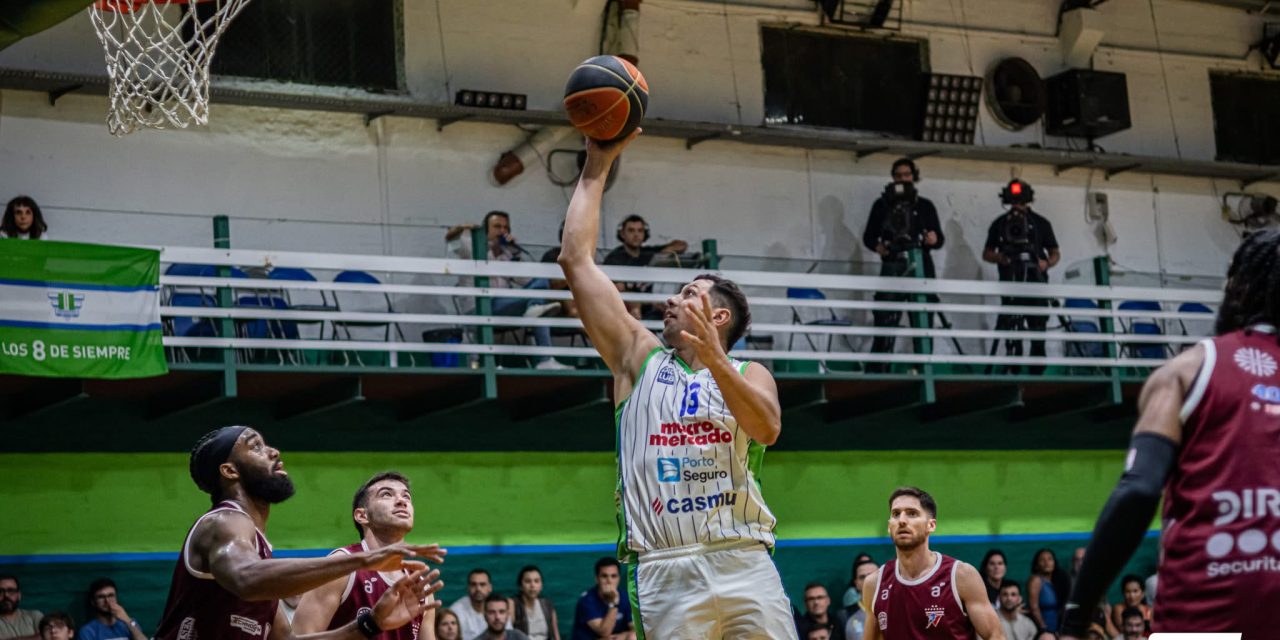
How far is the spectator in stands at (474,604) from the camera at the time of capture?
14633 millimetres

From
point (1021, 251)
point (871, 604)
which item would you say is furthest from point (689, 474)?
point (1021, 251)

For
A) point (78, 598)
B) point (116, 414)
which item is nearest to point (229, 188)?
point (116, 414)

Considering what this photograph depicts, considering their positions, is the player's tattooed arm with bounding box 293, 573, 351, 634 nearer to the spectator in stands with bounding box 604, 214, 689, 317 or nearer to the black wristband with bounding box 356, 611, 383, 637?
the black wristband with bounding box 356, 611, 383, 637

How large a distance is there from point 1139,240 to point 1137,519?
18.2 m

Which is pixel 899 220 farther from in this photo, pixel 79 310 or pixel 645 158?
pixel 79 310

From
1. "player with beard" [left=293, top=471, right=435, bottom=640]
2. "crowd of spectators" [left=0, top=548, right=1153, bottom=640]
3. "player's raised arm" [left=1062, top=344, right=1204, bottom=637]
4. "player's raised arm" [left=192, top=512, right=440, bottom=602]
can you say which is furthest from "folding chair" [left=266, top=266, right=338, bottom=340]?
"player's raised arm" [left=1062, top=344, right=1204, bottom=637]

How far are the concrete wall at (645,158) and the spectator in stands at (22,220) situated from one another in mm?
1076

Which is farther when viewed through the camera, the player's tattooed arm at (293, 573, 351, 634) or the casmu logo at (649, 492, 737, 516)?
the player's tattooed arm at (293, 573, 351, 634)

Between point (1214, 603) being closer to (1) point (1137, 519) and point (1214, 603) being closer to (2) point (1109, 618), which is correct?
(1) point (1137, 519)

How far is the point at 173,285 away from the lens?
1384cm

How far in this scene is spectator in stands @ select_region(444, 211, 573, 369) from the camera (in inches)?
615

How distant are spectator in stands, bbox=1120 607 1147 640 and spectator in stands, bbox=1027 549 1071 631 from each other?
64 cm

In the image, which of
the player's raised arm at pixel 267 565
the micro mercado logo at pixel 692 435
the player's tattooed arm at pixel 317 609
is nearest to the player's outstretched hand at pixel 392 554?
the player's raised arm at pixel 267 565

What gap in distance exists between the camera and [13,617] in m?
13.4
